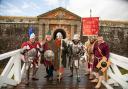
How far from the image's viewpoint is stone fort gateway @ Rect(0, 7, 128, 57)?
1880cm

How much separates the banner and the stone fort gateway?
12654mm

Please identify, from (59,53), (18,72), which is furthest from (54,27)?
(18,72)

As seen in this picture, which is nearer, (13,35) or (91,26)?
(91,26)

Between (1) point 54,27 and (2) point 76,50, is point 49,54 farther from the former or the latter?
(1) point 54,27

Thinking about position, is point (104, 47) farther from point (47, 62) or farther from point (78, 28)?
Answer: point (78, 28)

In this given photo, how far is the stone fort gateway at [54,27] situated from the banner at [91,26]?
12654mm

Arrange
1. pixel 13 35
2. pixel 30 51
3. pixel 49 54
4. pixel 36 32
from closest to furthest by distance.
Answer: pixel 30 51 → pixel 49 54 → pixel 13 35 → pixel 36 32

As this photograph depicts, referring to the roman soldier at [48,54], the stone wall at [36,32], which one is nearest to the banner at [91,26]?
the roman soldier at [48,54]

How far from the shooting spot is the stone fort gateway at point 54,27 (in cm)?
1880

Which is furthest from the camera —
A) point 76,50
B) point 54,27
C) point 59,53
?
point 54,27

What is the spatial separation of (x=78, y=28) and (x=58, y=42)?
48.4ft

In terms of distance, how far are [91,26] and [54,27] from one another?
1479cm

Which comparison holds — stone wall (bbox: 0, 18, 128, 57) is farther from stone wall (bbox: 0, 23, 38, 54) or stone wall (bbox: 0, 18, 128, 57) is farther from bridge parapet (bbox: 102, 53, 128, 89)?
bridge parapet (bbox: 102, 53, 128, 89)

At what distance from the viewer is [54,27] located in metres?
20.6
